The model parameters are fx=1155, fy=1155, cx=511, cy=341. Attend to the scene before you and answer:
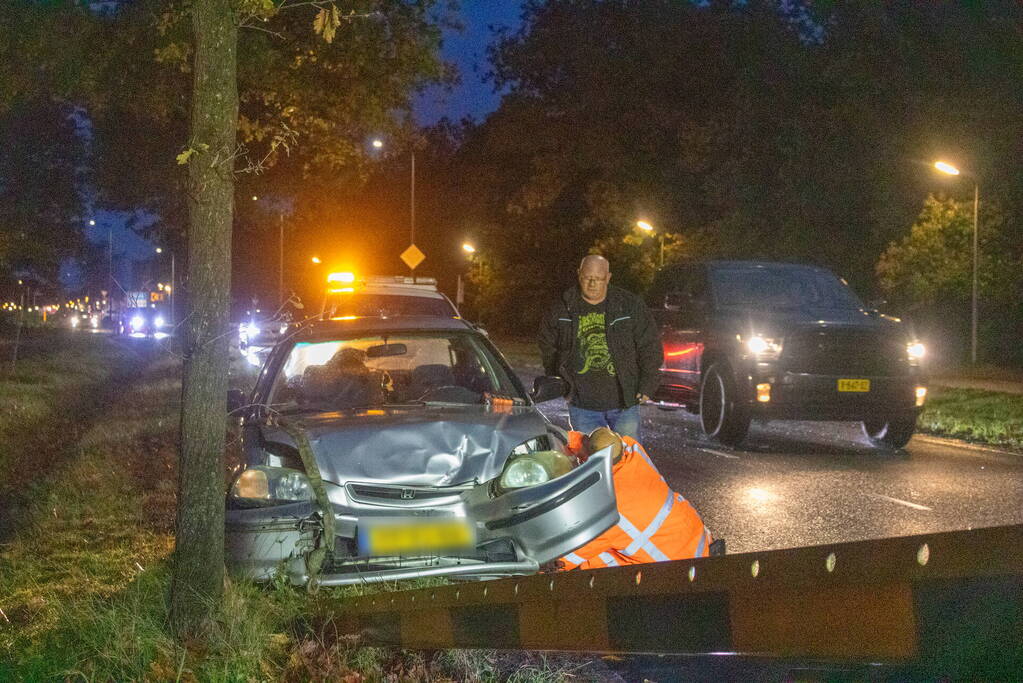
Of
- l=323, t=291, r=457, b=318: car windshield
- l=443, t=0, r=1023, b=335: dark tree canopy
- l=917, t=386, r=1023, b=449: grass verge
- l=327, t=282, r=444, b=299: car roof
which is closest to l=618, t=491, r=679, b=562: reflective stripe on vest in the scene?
l=917, t=386, r=1023, b=449: grass verge

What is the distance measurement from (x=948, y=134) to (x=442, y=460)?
24.4 m

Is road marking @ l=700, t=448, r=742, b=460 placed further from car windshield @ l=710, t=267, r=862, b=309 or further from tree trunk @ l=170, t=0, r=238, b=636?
tree trunk @ l=170, t=0, r=238, b=636

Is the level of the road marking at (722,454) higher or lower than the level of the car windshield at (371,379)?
lower

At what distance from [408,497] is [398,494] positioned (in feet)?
0.16

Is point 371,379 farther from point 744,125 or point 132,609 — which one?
point 744,125

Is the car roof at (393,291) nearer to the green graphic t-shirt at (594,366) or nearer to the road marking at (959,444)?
the road marking at (959,444)

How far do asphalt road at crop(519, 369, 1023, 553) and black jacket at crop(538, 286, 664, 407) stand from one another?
1.20m

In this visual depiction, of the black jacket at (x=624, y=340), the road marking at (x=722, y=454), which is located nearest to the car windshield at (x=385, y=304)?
the road marking at (x=722, y=454)

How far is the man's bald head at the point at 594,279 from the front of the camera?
7547mm

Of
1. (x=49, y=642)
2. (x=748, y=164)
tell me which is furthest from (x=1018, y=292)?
(x=49, y=642)

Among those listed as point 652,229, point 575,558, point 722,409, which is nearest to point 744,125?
point 652,229

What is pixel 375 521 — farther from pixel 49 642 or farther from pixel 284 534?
pixel 49 642

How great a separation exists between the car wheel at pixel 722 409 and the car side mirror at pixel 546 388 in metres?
5.85

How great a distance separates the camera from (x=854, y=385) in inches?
489
